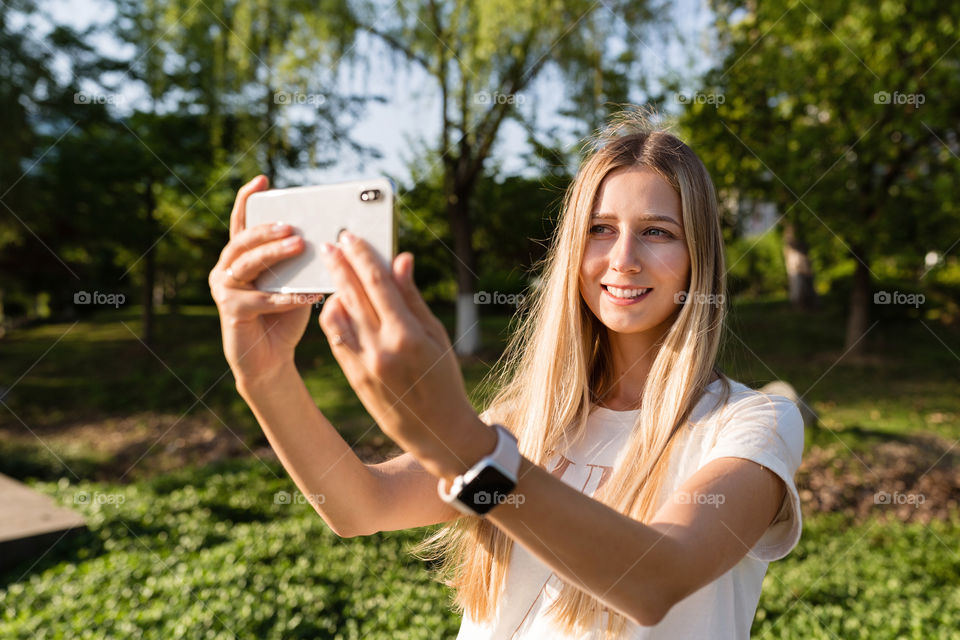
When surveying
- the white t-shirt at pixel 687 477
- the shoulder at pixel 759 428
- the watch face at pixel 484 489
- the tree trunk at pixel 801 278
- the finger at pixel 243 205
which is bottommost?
the tree trunk at pixel 801 278

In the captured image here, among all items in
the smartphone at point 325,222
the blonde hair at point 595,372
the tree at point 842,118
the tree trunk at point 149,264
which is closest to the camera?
the smartphone at point 325,222

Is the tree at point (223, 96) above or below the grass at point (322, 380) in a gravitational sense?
above

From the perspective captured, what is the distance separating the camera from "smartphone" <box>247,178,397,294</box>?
3.34 ft

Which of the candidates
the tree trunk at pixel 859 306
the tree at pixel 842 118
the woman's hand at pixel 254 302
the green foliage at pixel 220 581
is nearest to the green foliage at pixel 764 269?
the tree trunk at pixel 859 306

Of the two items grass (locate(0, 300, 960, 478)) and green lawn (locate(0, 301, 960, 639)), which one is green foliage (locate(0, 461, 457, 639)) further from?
grass (locate(0, 300, 960, 478))

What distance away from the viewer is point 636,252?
5.11 ft

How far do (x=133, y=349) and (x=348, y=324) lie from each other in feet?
47.3

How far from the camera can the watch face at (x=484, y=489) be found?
932 millimetres

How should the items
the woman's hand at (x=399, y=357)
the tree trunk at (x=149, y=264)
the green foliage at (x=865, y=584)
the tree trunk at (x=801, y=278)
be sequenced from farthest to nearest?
the tree trunk at (x=801, y=278) < the tree trunk at (x=149, y=264) < the green foliage at (x=865, y=584) < the woman's hand at (x=399, y=357)

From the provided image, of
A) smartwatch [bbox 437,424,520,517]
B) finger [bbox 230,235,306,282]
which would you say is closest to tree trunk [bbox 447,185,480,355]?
A: finger [bbox 230,235,306,282]

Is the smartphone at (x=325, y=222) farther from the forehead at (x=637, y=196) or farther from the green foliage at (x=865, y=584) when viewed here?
the green foliage at (x=865, y=584)

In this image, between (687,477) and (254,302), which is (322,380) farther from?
(254,302)

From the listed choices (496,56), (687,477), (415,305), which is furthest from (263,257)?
(496,56)

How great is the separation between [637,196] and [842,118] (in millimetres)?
8930
